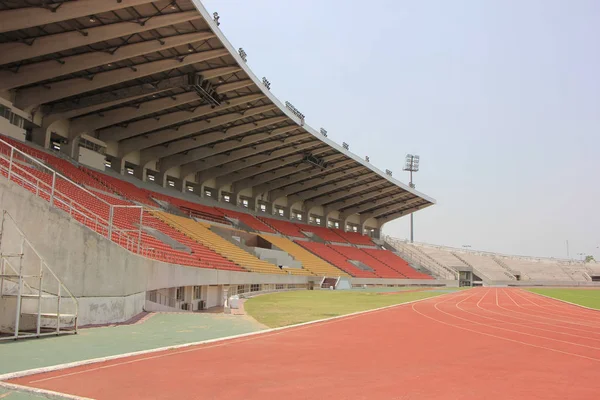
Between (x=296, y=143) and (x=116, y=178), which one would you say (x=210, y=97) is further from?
(x=296, y=143)

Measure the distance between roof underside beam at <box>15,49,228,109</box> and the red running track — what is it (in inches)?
688

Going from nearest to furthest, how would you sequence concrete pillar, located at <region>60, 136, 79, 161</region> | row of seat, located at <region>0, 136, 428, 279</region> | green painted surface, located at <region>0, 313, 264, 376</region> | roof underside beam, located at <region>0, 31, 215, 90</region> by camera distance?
green painted surface, located at <region>0, 313, 264, 376</region>, row of seat, located at <region>0, 136, 428, 279</region>, roof underside beam, located at <region>0, 31, 215, 90</region>, concrete pillar, located at <region>60, 136, 79, 161</region>

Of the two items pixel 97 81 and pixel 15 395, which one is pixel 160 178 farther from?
pixel 15 395

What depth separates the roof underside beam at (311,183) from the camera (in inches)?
2045

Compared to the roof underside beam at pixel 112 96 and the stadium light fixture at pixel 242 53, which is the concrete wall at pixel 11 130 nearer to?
the roof underside beam at pixel 112 96

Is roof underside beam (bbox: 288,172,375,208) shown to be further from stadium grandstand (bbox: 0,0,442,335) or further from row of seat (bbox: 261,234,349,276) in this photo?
row of seat (bbox: 261,234,349,276)

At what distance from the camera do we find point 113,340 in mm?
9453

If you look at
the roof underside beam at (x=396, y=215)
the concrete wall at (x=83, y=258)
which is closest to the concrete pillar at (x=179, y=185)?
the concrete wall at (x=83, y=258)

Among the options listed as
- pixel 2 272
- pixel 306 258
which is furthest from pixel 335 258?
pixel 2 272

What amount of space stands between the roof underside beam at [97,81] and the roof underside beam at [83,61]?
1638 millimetres

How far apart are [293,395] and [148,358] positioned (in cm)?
322

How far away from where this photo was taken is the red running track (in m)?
5.75

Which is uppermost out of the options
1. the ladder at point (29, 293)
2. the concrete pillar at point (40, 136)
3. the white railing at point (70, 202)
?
the concrete pillar at point (40, 136)

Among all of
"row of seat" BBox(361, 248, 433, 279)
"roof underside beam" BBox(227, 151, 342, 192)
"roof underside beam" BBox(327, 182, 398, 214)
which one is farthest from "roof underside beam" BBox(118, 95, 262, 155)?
"row of seat" BBox(361, 248, 433, 279)
